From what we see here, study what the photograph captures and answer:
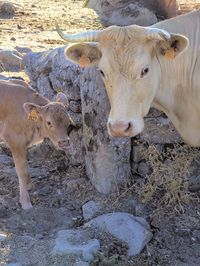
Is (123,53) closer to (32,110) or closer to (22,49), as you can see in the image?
(32,110)

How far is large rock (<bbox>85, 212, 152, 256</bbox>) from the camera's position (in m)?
5.77

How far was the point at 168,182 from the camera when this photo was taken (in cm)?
636

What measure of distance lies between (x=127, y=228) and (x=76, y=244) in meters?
0.56

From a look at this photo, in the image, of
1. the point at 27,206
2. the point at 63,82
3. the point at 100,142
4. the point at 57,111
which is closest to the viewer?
the point at 57,111

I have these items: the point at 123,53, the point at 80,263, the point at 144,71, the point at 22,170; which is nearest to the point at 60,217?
the point at 22,170

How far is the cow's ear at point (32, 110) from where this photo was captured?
637cm

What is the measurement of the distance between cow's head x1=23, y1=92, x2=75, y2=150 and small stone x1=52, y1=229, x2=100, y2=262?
944mm

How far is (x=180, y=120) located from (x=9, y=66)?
5.13m

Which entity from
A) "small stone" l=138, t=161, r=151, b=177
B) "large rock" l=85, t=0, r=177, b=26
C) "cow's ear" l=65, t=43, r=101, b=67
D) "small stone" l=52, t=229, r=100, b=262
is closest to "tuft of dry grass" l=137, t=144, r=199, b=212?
"small stone" l=138, t=161, r=151, b=177

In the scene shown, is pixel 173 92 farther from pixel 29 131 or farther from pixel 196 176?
pixel 29 131

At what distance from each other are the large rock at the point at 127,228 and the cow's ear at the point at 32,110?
127 cm

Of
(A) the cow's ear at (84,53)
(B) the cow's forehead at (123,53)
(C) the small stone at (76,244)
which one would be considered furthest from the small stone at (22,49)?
(B) the cow's forehead at (123,53)

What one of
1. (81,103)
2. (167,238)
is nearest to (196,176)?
(167,238)

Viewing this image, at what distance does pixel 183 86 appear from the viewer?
6039 mm
